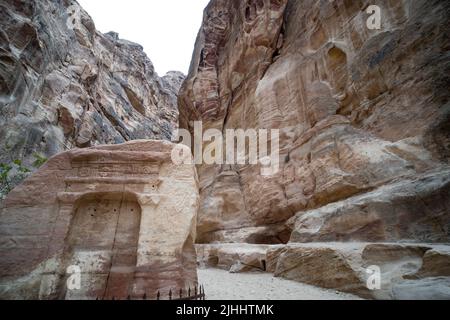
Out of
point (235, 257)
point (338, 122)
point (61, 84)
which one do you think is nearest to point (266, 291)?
point (235, 257)

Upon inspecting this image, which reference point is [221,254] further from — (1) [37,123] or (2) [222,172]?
(1) [37,123]

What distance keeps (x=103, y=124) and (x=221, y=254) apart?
24.5 metres

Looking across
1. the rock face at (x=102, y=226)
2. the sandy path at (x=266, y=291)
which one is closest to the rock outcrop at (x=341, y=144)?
the sandy path at (x=266, y=291)

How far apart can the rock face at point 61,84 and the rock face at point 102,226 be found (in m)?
14.4

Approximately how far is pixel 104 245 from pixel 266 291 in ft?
12.6

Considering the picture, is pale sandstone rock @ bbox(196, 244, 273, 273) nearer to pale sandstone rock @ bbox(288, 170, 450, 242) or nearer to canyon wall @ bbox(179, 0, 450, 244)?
canyon wall @ bbox(179, 0, 450, 244)

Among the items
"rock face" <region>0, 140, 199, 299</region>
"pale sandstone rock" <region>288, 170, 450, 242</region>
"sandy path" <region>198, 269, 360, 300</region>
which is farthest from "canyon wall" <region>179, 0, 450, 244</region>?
"rock face" <region>0, 140, 199, 299</region>

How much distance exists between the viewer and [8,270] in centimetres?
465

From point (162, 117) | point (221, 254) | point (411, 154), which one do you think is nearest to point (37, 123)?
point (221, 254)

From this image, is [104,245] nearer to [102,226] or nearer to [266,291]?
[102,226]

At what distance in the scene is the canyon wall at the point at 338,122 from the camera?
686cm

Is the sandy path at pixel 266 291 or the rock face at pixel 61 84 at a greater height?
the rock face at pixel 61 84

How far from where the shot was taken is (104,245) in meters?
5.29

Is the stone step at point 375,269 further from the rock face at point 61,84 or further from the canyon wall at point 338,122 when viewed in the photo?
the rock face at point 61,84
